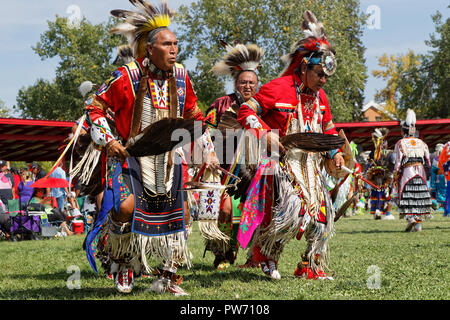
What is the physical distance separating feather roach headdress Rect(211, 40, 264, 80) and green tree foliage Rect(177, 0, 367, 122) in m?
22.8

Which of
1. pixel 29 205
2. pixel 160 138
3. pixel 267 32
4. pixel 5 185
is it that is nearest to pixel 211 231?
pixel 160 138

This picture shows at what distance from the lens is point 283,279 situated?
5.20 meters

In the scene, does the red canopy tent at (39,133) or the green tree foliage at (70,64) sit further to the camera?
the green tree foliage at (70,64)

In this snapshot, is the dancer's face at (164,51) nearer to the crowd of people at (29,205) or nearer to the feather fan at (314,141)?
the feather fan at (314,141)

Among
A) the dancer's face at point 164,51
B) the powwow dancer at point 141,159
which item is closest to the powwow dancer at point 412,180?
the powwow dancer at point 141,159

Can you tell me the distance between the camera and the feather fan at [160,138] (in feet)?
13.3

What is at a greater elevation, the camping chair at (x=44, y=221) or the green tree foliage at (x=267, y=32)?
the green tree foliage at (x=267, y=32)

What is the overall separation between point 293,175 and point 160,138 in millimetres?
1430

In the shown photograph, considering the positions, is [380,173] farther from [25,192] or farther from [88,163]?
[88,163]

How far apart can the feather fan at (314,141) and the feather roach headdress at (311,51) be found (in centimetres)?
62

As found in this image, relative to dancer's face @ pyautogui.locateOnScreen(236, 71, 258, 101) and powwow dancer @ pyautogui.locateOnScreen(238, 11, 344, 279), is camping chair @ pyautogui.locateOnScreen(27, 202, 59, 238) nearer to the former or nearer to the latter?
dancer's face @ pyautogui.locateOnScreen(236, 71, 258, 101)

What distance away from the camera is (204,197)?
20.6 feet

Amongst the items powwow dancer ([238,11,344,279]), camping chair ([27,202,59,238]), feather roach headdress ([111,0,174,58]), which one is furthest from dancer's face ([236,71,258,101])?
camping chair ([27,202,59,238])

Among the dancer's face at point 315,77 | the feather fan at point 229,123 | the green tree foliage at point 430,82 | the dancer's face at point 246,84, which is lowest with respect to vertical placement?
the feather fan at point 229,123
